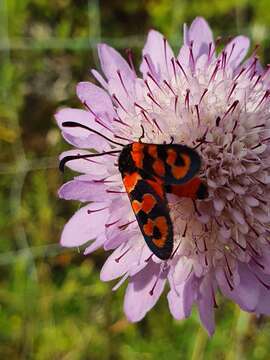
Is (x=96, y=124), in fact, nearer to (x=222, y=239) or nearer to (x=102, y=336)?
(x=222, y=239)

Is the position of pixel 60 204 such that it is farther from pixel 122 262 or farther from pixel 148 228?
pixel 148 228

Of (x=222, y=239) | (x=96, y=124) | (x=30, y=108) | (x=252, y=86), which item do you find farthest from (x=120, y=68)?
(x=30, y=108)

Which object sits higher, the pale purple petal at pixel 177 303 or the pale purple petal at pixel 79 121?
the pale purple petal at pixel 79 121

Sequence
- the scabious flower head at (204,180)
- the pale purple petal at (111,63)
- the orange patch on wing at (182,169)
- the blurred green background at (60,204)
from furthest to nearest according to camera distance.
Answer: the blurred green background at (60,204)
the pale purple petal at (111,63)
the scabious flower head at (204,180)
the orange patch on wing at (182,169)

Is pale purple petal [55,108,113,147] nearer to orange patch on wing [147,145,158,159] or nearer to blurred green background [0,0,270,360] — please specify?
orange patch on wing [147,145,158,159]

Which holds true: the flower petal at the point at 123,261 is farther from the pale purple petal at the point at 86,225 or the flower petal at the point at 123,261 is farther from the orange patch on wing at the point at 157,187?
the orange patch on wing at the point at 157,187

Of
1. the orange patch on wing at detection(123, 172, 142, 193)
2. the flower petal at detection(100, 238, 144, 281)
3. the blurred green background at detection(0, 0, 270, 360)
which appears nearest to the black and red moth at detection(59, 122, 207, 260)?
the orange patch on wing at detection(123, 172, 142, 193)

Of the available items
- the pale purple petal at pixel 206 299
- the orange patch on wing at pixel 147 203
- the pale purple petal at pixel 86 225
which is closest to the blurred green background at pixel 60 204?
the pale purple petal at pixel 206 299
